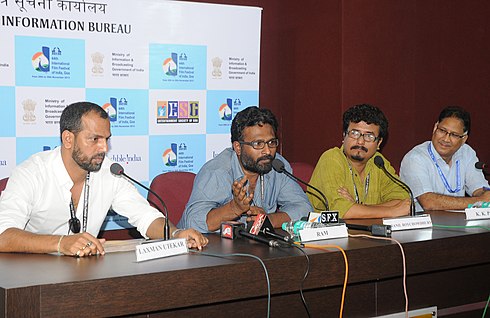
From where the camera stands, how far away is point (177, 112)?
4414 mm

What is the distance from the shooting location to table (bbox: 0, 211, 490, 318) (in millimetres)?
2145

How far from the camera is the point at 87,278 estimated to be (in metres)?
2.17

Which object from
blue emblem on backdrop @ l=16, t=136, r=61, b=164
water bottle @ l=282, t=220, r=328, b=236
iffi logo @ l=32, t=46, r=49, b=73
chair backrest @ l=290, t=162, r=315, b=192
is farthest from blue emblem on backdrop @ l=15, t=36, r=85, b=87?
water bottle @ l=282, t=220, r=328, b=236

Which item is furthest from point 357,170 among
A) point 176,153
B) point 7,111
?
point 7,111

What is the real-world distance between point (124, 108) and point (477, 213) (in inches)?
78.4

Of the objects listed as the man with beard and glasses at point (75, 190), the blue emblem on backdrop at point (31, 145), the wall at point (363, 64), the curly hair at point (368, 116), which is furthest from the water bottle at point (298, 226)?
the wall at point (363, 64)

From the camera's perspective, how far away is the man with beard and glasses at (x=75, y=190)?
→ 2887 mm

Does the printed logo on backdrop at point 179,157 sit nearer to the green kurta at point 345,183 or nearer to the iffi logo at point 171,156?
the iffi logo at point 171,156

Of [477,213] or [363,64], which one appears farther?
[363,64]

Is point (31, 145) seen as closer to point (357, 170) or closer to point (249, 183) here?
point (249, 183)

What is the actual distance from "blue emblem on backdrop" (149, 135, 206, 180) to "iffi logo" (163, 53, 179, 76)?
379 millimetres

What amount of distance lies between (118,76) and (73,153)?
1234 mm

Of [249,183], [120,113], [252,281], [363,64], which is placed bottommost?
[252,281]

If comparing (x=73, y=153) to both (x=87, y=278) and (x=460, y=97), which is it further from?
(x=460, y=97)
